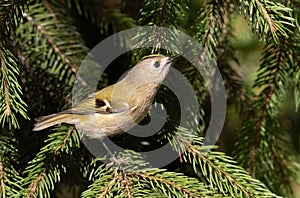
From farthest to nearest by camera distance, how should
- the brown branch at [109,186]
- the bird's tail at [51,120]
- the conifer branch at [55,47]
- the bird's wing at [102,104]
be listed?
the conifer branch at [55,47] < the bird's wing at [102,104] < the bird's tail at [51,120] < the brown branch at [109,186]

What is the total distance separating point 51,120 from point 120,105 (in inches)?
9.1

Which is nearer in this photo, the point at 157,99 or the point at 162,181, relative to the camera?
the point at 162,181

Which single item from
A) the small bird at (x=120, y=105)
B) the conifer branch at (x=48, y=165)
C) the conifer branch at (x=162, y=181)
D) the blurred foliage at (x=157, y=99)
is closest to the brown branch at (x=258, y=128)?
the blurred foliage at (x=157, y=99)

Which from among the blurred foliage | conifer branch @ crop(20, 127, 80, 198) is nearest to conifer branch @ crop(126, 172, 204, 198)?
the blurred foliage

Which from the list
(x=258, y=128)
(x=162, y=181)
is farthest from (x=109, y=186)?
(x=258, y=128)

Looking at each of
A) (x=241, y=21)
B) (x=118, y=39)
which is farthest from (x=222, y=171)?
(x=241, y=21)

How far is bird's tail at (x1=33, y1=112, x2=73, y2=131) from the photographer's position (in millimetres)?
1408

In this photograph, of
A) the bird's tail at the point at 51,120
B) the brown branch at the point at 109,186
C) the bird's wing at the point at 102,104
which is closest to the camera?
the brown branch at the point at 109,186

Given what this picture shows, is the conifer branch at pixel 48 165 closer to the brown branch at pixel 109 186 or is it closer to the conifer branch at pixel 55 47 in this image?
the brown branch at pixel 109 186

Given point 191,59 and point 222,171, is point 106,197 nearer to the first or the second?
point 222,171

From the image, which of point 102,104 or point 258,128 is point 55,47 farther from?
point 258,128

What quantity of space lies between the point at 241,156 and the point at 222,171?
341 millimetres

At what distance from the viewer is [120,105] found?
5.15 feet

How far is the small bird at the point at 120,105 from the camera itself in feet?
4.70
